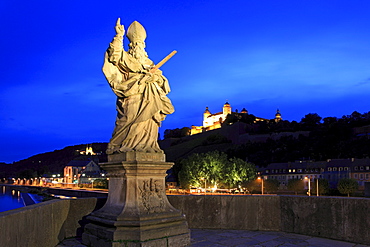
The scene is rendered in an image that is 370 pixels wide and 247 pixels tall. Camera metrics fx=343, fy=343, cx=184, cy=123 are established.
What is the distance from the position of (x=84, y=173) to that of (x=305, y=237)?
112059 millimetres

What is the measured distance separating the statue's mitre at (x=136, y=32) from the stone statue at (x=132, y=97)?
19 centimetres

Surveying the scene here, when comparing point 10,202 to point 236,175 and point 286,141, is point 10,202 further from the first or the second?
point 286,141

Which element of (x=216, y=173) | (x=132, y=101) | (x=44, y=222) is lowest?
(x=216, y=173)

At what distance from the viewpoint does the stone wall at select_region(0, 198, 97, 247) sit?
4.03 metres

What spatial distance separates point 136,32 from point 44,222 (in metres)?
3.45

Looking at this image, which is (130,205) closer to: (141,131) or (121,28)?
(141,131)

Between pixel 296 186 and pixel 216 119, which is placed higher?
pixel 216 119

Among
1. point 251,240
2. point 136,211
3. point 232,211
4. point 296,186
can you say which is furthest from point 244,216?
point 296,186

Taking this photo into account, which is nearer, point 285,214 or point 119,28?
point 119,28

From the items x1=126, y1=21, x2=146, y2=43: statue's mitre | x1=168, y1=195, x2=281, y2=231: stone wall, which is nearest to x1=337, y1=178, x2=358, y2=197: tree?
x1=168, y1=195, x2=281, y2=231: stone wall

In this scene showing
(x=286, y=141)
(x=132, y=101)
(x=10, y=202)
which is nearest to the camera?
(x=132, y=101)

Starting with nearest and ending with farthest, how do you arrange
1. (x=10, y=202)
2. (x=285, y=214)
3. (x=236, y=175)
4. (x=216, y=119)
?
1. (x=285, y=214)
2. (x=10, y=202)
3. (x=236, y=175)
4. (x=216, y=119)

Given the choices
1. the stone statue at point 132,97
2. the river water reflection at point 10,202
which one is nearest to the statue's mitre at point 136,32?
the stone statue at point 132,97

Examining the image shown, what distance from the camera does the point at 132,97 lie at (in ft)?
18.7
